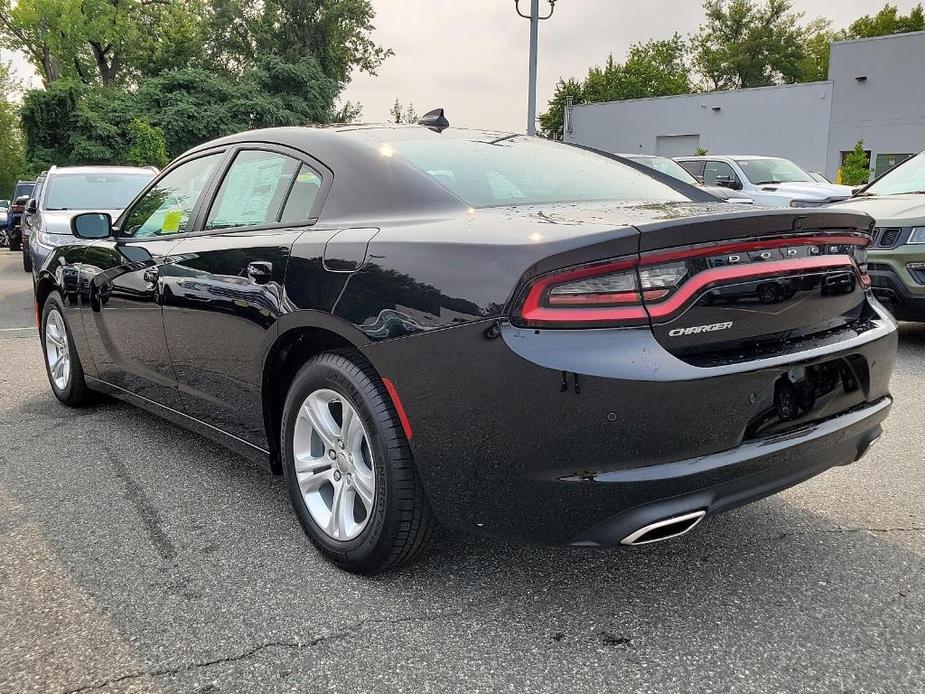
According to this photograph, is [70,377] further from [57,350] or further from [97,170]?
[97,170]

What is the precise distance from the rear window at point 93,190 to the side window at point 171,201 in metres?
7.16

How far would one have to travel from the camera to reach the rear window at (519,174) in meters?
2.79

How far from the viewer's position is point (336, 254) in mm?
2611

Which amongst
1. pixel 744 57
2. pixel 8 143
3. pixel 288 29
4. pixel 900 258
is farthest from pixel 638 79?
pixel 900 258

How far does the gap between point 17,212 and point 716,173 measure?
51.3 ft

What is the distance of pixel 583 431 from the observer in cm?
206

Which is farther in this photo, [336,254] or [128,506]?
[128,506]

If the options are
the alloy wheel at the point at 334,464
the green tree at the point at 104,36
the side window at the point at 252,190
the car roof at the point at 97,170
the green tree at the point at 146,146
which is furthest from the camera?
the green tree at the point at 104,36

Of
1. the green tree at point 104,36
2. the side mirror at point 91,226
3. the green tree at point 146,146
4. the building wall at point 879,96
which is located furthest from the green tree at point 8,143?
the side mirror at point 91,226

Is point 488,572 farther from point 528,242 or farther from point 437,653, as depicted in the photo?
point 528,242

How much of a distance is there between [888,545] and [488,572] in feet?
4.60

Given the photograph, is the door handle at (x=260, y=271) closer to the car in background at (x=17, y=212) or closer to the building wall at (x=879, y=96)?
the car in background at (x=17, y=212)

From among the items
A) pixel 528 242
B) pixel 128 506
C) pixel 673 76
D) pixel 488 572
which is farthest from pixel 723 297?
pixel 673 76

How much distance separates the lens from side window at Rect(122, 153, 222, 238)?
11.9 feet
